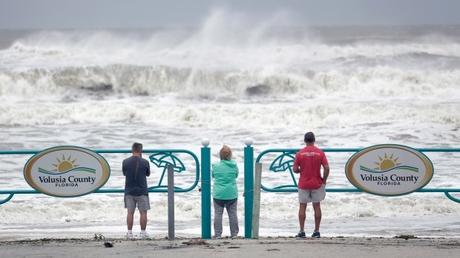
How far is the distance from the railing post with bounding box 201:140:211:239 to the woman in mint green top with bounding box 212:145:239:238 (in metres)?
0.12

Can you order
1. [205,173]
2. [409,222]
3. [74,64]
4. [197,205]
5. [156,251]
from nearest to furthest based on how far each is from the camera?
[156,251]
[205,173]
[409,222]
[197,205]
[74,64]

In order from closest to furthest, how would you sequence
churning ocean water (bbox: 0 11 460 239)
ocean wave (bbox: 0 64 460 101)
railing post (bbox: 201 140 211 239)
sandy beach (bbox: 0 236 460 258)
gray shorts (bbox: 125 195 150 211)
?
1. sandy beach (bbox: 0 236 460 258)
2. railing post (bbox: 201 140 211 239)
3. gray shorts (bbox: 125 195 150 211)
4. churning ocean water (bbox: 0 11 460 239)
5. ocean wave (bbox: 0 64 460 101)

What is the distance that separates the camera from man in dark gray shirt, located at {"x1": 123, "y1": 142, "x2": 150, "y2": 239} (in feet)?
33.5

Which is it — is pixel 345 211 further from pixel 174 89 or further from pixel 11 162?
pixel 174 89

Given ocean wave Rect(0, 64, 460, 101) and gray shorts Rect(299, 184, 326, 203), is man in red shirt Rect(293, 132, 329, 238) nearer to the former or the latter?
gray shorts Rect(299, 184, 326, 203)

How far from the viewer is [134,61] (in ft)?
133

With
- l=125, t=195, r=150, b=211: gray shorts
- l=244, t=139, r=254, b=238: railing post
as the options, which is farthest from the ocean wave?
l=125, t=195, r=150, b=211: gray shorts

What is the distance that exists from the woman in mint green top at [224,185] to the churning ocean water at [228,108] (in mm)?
1771

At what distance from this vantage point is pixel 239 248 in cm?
912

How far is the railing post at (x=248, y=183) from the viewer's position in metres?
10.1

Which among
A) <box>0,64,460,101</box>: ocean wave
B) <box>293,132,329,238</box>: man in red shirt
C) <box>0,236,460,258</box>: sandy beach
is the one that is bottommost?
<box>0,236,460,258</box>: sandy beach

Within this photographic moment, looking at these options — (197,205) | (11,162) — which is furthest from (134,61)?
(197,205)

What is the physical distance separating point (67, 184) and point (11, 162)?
841 centimetres

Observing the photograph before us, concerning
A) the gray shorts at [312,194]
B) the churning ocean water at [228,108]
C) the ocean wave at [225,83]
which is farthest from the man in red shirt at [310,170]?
the ocean wave at [225,83]
